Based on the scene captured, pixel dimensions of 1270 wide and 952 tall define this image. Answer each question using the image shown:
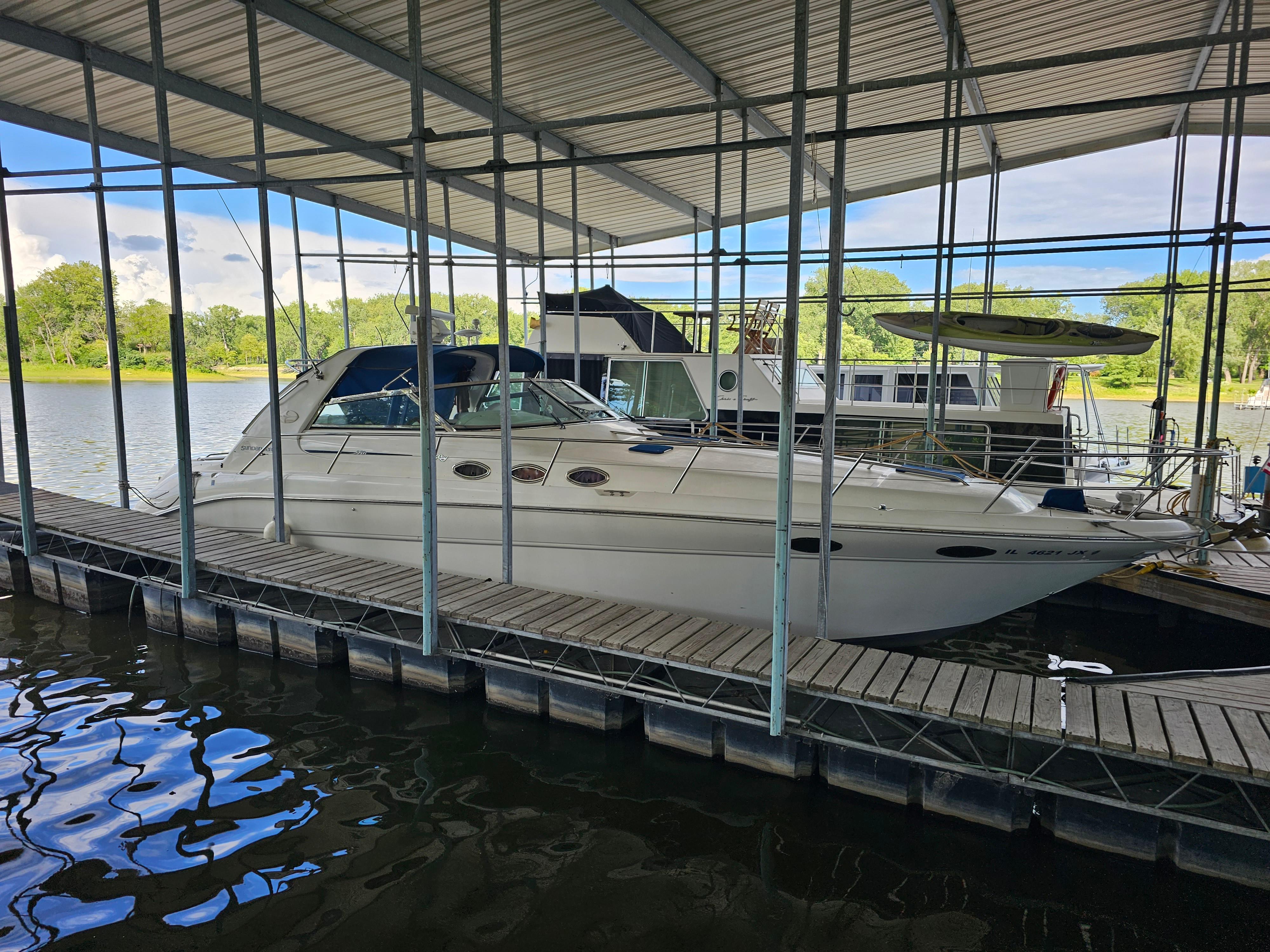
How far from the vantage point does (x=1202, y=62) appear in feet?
28.2

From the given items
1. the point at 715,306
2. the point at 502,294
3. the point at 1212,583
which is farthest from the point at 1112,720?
the point at 715,306

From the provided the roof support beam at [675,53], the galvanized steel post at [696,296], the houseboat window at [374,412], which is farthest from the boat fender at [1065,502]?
the galvanized steel post at [696,296]

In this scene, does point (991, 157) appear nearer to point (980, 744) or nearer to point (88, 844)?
point (980, 744)

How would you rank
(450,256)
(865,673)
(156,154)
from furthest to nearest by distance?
(450,256) < (156,154) < (865,673)

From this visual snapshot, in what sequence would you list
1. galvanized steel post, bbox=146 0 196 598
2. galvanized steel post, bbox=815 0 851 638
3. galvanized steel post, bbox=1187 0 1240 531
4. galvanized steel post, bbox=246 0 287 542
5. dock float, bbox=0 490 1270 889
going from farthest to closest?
galvanized steel post, bbox=1187 0 1240 531 → galvanized steel post, bbox=246 0 287 542 → galvanized steel post, bbox=146 0 196 598 → galvanized steel post, bbox=815 0 851 638 → dock float, bbox=0 490 1270 889

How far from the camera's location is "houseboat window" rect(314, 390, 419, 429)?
7203mm

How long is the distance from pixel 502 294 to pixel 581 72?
3.56 meters

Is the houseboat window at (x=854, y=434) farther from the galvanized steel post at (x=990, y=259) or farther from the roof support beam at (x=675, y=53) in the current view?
the roof support beam at (x=675, y=53)

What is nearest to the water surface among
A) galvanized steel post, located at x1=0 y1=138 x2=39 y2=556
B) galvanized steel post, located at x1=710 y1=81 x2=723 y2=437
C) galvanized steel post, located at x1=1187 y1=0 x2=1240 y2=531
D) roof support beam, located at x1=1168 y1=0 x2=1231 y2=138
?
galvanized steel post, located at x1=0 y1=138 x2=39 y2=556

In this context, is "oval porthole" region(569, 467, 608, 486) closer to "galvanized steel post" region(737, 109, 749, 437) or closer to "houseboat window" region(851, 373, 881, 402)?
"galvanized steel post" region(737, 109, 749, 437)

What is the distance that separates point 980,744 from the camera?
418cm

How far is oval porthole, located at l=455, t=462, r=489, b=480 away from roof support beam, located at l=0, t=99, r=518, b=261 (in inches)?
112

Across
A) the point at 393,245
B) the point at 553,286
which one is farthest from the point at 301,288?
the point at 553,286

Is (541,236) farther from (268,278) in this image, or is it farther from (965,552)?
(965,552)
